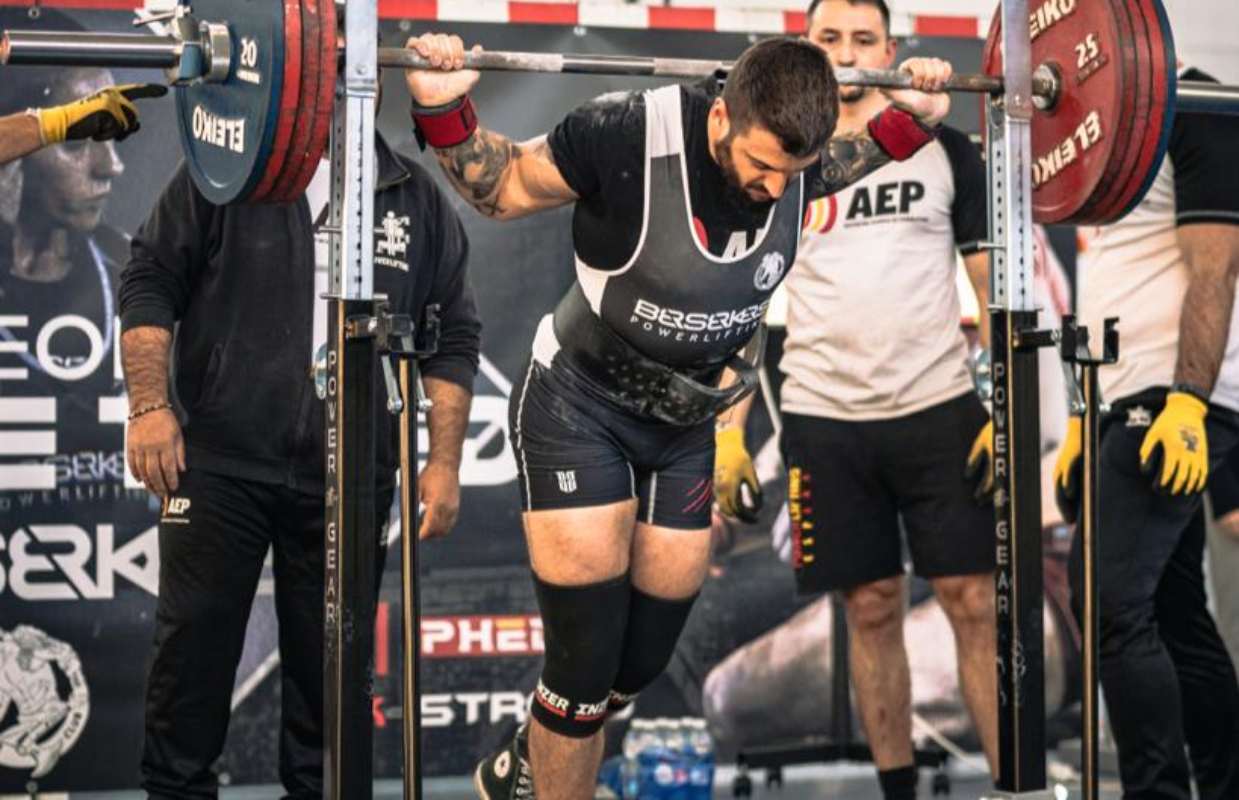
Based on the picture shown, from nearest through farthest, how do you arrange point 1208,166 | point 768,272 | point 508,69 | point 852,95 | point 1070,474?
point 508,69
point 768,272
point 1208,166
point 1070,474
point 852,95

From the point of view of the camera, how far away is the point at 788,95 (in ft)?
9.93

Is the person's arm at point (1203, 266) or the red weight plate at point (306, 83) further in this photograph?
Answer: the person's arm at point (1203, 266)

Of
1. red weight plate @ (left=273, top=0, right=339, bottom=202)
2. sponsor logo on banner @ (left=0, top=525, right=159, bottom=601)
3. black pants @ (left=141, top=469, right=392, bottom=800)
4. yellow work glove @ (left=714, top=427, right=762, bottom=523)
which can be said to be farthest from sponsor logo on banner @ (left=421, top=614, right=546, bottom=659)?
red weight plate @ (left=273, top=0, right=339, bottom=202)

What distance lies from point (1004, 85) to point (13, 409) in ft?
8.84

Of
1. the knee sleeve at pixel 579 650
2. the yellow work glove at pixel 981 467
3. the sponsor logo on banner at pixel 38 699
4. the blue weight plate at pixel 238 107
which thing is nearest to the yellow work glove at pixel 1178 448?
the yellow work glove at pixel 981 467

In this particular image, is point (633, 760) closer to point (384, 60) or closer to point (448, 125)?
point (448, 125)

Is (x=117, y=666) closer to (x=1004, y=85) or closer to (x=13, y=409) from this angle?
(x=13, y=409)

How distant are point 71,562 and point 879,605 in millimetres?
2086

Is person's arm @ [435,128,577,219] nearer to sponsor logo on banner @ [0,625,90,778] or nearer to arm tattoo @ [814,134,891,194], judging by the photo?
arm tattoo @ [814,134,891,194]

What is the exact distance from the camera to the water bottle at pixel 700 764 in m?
4.76

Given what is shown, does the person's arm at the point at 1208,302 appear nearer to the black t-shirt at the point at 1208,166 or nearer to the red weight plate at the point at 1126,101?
the black t-shirt at the point at 1208,166

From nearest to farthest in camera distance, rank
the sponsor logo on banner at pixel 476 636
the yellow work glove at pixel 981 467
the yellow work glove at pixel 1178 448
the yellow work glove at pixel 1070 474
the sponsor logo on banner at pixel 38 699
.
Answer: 1. the yellow work glove at pixel 1178 448
2. the yellow work glove at pixel 1070 474
3. the yellow work glove at pixel 981 467
4. the sponsor logo on banner at pixel 38 699
5. the sponsor logo on banner at pixel 476 636

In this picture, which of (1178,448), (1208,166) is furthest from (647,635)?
(1208,166)

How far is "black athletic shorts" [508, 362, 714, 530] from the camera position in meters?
3.39
